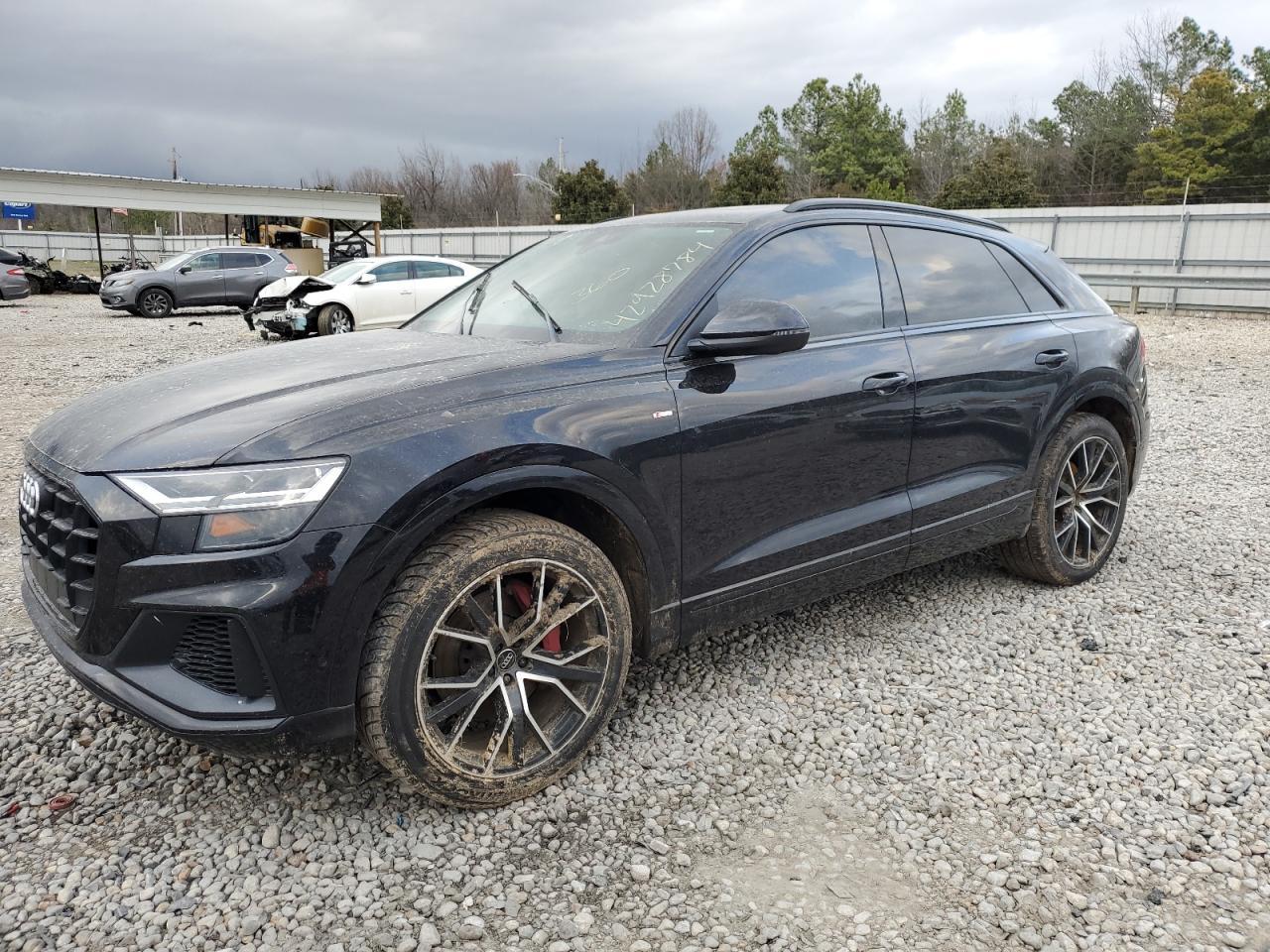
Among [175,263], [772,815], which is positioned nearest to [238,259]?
[175,263]

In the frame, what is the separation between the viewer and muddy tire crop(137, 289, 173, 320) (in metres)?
21.0

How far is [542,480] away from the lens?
8.63ft

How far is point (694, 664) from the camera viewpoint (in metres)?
3.68

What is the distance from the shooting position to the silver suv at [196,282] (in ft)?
68.5

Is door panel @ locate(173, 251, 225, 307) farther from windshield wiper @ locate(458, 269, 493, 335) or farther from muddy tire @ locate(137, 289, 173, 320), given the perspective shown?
windshield wiper @ locate(458, 269, 493, 335)

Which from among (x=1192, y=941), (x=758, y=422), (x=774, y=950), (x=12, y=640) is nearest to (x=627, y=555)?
(x=758, y=422)

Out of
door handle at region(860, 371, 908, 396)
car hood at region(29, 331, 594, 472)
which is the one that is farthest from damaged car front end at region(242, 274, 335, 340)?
door handle at region(860, 371, 908, 396)

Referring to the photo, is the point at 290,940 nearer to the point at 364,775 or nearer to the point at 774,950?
the point at 364,775

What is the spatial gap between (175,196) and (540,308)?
109 feet

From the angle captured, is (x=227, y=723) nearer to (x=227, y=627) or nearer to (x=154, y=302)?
(x=227, y=627)

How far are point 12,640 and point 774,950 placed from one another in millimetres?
3296

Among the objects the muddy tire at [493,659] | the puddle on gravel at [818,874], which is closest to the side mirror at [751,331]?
the muddy tire at [493,659]

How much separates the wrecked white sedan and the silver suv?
6032mm

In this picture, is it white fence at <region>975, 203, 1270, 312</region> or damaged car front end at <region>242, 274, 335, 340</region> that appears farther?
white fence at <region>975, 203, 1270, 312</region>
